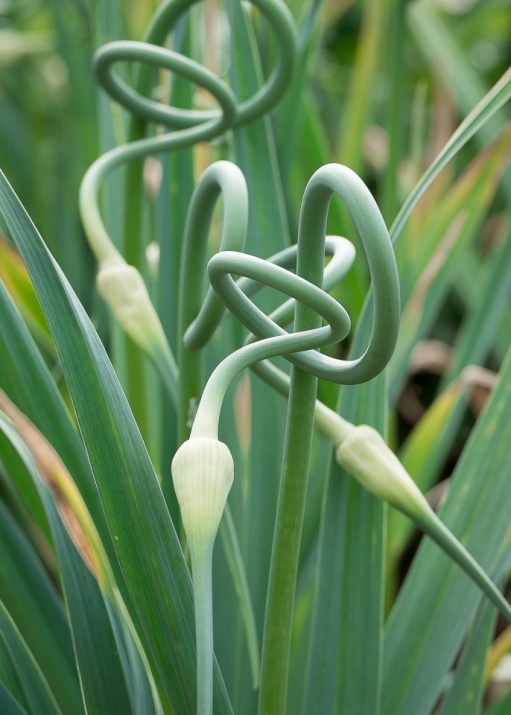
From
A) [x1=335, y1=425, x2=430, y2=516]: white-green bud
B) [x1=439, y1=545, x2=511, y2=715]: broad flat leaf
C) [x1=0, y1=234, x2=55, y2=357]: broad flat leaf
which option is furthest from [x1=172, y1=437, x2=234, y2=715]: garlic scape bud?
[x1=0, y1=234, x2=55, y2=357]: broad flat leaf

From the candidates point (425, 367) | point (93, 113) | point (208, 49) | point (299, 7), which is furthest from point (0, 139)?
point (425, 367)

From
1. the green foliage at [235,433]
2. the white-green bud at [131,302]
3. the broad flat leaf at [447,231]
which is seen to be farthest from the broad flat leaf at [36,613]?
the broad flat leaf at [447,231]

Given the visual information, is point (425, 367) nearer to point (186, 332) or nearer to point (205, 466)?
point (186, 332)

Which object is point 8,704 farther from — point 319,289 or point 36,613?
point 319,289

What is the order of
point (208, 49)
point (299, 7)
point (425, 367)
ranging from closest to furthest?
Answer: point (299, 7) < point (208, 49) < point (425, 367)

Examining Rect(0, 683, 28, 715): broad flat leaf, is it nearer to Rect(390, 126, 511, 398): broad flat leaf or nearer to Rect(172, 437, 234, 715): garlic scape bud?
Rect(172, 437, 234, 715): garlic scape bud

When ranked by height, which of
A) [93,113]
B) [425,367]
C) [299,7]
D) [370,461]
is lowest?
[425,367]

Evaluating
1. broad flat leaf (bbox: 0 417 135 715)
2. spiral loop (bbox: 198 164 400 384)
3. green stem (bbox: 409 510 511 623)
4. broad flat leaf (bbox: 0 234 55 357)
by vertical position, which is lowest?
broad flat leaf (bbox: 0 417 135 715)
